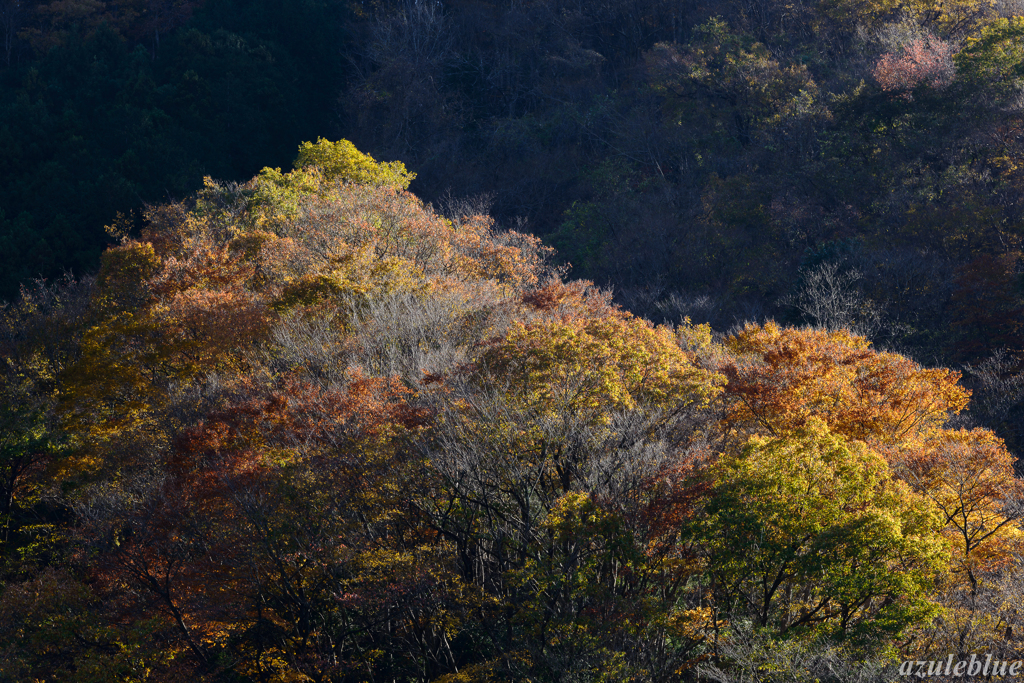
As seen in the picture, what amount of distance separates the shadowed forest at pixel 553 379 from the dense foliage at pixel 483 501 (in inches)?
3.8

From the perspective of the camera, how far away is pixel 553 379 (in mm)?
19016

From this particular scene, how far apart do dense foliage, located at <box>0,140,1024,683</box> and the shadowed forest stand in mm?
95

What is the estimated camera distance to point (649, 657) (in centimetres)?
1661

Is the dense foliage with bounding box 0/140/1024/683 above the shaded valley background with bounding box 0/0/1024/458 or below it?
below

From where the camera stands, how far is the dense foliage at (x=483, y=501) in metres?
14.6

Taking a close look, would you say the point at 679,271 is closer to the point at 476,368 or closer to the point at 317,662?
the point at 476,368

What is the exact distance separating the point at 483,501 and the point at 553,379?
2.88 m

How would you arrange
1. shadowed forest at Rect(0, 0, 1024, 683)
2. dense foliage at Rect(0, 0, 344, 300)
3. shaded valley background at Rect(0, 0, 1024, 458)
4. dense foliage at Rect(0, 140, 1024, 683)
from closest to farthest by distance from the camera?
dense foliage at Rect(0, 140, 1024, 683)
shadowed forest at Rect(0, 0, 1024, 683)
shaded valley background at Rect(0, 0, 1024, 458)
dense foliage at Rect(0, 0, 344, 300)

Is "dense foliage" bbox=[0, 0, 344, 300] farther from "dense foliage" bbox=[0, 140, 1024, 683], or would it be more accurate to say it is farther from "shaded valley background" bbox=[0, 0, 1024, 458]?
"dense foliage" bbox=[0, 140, 1024, 683]

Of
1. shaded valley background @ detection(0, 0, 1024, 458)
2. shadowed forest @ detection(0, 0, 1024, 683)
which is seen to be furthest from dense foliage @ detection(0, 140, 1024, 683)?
shaded valley background @ detection(0, 0, 1024, 458)

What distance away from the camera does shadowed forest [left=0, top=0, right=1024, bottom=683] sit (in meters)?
16.0

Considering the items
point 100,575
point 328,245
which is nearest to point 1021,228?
point 328,245

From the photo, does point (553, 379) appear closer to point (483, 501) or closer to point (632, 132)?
point (483, 501)

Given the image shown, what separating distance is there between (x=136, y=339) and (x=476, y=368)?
13.4 metres
